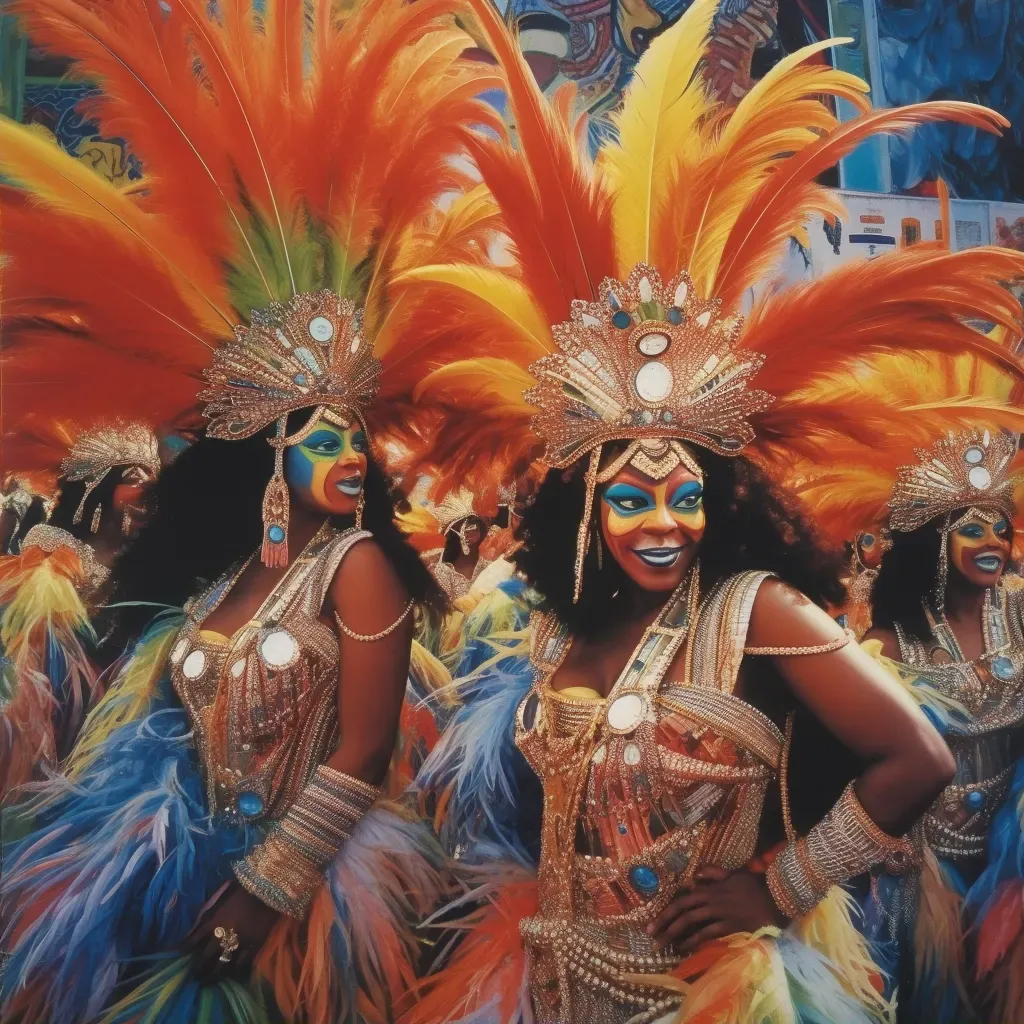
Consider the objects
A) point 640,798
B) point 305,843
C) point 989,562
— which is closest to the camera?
point 640,798

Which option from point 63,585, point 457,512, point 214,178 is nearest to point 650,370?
point 457,512

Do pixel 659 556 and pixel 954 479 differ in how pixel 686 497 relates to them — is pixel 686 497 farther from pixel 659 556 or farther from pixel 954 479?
pixel 954 479

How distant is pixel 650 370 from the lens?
2643mm

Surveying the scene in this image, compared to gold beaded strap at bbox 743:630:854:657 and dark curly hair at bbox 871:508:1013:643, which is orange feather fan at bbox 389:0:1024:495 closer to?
dark curly hair at bbox 871:508:1013:643

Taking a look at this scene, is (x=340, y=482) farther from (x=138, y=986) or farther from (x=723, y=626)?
(x=138, y=986)

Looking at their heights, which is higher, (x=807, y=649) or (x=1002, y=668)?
(x=807, y=649)

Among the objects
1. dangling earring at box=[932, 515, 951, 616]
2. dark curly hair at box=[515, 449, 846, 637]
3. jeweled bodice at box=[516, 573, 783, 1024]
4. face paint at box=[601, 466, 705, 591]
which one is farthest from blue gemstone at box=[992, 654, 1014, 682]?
face paint at box=[601, 466, 705, 591]

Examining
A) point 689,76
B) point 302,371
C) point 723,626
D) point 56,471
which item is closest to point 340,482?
point 302,371

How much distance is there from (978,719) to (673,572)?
80cm

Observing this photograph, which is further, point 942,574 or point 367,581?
point 942,574

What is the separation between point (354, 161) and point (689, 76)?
736mm

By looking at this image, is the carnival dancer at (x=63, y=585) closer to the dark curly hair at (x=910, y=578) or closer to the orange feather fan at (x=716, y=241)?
the orange feather fan at (x=716, y=241)

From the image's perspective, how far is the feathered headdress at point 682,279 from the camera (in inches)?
105

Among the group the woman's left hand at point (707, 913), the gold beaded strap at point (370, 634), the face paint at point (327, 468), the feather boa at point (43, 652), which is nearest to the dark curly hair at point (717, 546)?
the gold beaded strap at point (370, 634)
